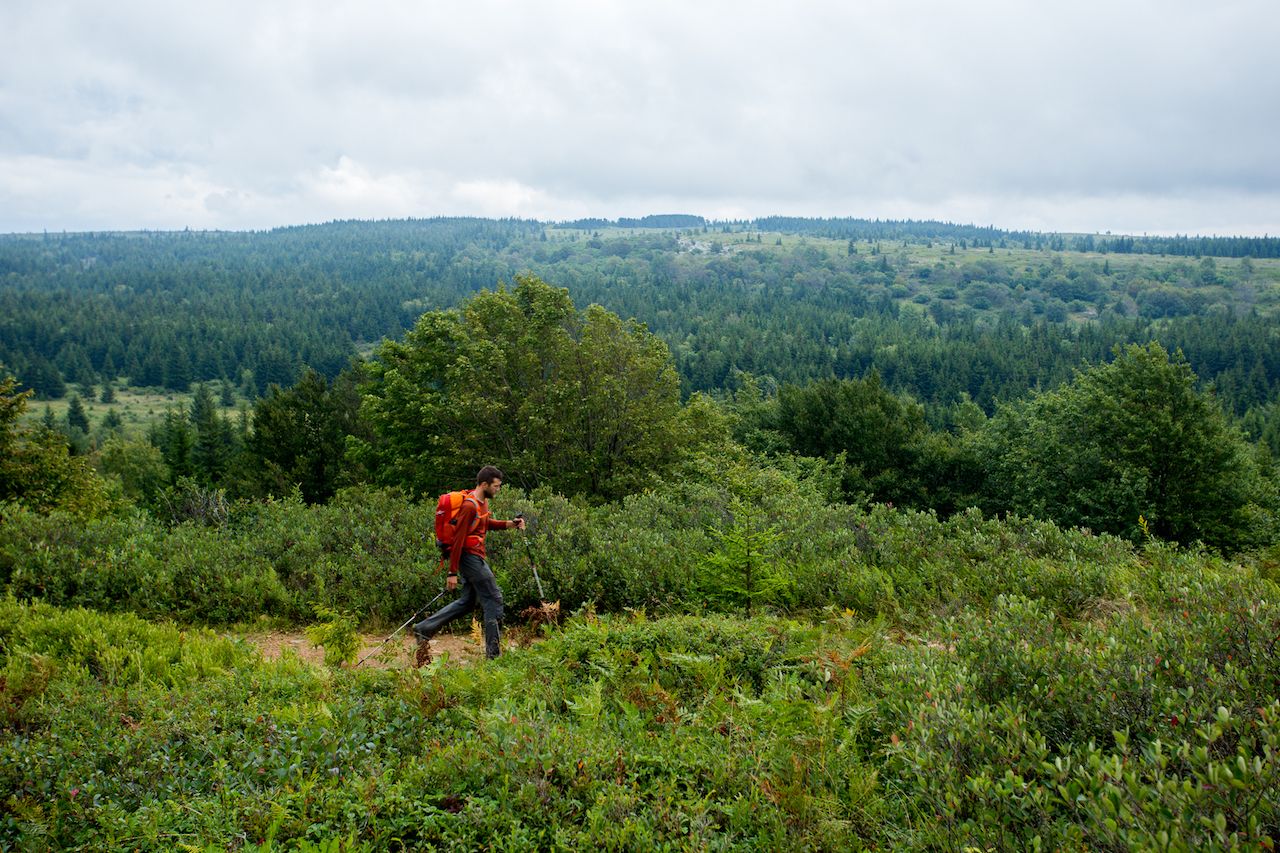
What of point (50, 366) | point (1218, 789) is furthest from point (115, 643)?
point (50, 366)

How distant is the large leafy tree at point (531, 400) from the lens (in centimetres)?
2352

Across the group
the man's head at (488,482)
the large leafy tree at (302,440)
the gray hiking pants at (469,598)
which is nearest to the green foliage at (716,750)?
the gray hiking pants at (469,598)

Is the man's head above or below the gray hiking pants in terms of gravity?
above

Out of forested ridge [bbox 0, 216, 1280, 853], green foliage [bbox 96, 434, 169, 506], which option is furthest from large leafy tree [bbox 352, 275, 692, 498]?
green foliage [bbox 96, 434, 169, 506]

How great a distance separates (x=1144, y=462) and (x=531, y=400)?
2269cm

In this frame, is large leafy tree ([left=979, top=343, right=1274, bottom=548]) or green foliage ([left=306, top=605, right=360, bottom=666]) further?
large leafy tree ([left=979, top=343, right=1274, bottom=548])

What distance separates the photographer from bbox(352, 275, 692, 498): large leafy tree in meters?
23.5

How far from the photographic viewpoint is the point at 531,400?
24.3m

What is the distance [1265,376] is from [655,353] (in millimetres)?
124247

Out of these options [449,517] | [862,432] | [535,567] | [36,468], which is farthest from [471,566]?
[862,432]

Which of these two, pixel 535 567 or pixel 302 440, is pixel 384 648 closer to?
pixel 535 567

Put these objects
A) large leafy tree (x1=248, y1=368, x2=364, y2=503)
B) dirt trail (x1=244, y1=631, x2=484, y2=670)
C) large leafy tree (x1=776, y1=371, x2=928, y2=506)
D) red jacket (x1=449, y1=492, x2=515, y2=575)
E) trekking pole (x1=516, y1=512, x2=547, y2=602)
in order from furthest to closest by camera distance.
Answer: large leafy tree (x1=248, y1=368, x2=364, y2=503) → large leafy tree (x1=776, y1=371, x2=928, y2=506) → trekking pole (x1=516, y1=512, x2=547, y2=602) → red jacket (x1=449, y1=492, x2=515, y2=575) → dirt trail (x1=244, y1=631, x2=484, y2=670)

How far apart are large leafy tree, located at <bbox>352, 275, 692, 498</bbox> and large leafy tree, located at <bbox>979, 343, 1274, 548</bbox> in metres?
15.1

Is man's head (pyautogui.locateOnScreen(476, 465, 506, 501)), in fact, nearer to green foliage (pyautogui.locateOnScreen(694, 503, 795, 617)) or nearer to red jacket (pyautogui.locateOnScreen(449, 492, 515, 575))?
red jacket (pyautogui.locateOnScreen(449, 492, 515, 575))
